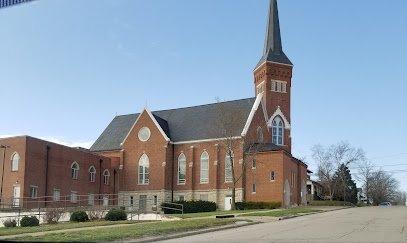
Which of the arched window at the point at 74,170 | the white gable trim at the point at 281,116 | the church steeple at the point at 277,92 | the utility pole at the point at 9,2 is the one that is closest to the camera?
the utility pole at the point at 9,2

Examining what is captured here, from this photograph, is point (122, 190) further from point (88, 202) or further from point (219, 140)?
point (219, 140)

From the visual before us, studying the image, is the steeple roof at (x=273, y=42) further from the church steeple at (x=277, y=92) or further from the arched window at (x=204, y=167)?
the arched window at (x=204, y=167)

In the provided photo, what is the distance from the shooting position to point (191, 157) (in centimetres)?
6450

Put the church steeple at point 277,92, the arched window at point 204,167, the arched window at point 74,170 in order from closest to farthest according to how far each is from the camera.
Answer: the arched window at point 74,170 → the arched window at point 204,167 → the church steeple at point 277,92

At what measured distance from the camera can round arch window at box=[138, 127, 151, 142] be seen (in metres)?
66.7

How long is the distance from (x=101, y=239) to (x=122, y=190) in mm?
48598

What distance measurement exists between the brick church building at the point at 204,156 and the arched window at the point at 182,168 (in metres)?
0.12

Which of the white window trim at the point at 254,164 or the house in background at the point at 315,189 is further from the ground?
the white window trim at the point at 254,164

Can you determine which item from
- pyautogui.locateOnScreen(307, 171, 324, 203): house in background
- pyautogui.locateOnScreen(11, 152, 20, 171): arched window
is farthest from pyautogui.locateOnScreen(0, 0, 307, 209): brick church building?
pyautogui.locateOnScreen(307, 171, 324, 203): house in background

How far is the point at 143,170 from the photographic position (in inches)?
2630

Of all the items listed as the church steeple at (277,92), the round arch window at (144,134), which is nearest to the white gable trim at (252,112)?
the church steeple at (277,92)

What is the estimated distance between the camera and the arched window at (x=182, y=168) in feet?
214

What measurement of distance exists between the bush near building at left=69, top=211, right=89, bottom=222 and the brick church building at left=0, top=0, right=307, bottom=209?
2055cm

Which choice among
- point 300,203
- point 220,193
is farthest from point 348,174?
point 220,193
